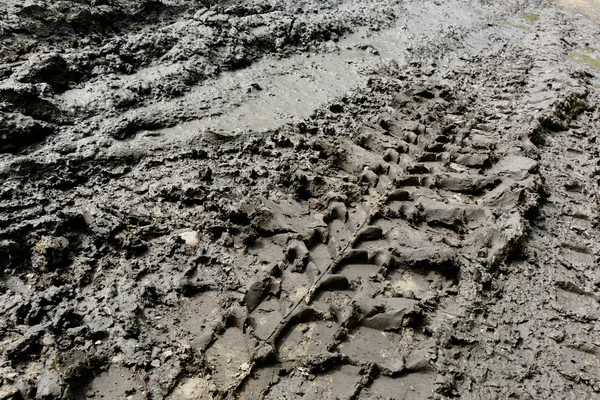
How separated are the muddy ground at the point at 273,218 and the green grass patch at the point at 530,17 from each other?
12.3 feet

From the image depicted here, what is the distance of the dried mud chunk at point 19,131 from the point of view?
10.9 ft

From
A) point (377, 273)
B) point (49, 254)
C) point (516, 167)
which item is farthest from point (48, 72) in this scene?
point (516, 167)

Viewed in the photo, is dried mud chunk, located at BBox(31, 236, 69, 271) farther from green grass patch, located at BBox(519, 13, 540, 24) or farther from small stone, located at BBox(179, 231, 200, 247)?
green grass patch, located at BBox(519, 13, 540, 24)

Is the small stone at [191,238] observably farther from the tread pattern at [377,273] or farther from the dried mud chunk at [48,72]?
the dried mud chunk at [48,72]

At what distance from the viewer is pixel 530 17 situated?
8984 millimetres

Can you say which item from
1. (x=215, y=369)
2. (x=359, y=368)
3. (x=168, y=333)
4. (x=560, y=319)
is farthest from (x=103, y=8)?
(x=560, y=319)

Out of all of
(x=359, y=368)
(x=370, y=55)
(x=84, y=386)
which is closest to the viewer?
(x=84, y=386)

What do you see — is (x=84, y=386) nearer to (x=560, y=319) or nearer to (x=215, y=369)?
(x=215, y=369)

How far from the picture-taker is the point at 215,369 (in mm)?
2301

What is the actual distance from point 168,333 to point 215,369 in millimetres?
366

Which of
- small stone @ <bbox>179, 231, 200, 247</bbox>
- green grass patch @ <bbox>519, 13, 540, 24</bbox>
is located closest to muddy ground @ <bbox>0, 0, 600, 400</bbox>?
small stone @ <bbox>179, 231, 200, 247</bbox>

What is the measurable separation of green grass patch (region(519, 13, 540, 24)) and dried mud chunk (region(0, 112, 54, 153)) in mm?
8895

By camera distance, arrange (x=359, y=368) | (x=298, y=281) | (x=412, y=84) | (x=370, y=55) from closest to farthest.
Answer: (x=359, y=368) < (x=298, y=281) < (x=412, y=84) < (x=370, y=55)

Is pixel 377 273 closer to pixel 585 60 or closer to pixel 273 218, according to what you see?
pixel 273 218
